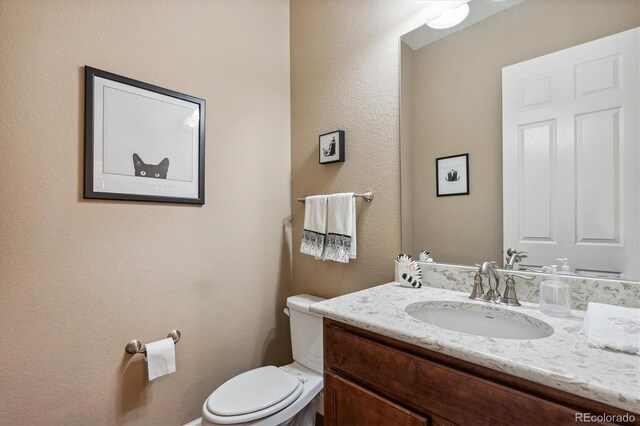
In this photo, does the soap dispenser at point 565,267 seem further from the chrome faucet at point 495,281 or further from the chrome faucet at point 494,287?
the chrome faucet at point 495,281

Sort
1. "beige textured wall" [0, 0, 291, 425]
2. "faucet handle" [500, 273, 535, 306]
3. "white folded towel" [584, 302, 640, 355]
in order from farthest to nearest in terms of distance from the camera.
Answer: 1. "beige textured wall" [0, 0, 291, 425]
2. "faucet handle" [500, 273, 535, 306]
3. "white folded towel" [584, 302, 640, 355]

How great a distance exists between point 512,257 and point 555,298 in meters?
0.21

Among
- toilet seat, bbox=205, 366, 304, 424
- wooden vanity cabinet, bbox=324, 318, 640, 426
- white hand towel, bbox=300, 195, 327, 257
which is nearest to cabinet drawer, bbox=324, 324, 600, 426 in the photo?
wooden vanity cabinet, bbox=324, 318, 640, 426

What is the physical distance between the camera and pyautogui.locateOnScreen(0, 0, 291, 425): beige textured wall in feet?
3.53

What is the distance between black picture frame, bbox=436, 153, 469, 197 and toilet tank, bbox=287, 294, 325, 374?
881 mm

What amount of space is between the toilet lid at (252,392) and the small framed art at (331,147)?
1.14 meters

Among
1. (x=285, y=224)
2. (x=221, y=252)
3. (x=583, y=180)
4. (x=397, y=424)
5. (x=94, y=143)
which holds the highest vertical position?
(x=94, y=143)

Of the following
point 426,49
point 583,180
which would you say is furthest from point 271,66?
point 583,180

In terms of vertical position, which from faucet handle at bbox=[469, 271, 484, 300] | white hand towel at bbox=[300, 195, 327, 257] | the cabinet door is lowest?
the cabinet door

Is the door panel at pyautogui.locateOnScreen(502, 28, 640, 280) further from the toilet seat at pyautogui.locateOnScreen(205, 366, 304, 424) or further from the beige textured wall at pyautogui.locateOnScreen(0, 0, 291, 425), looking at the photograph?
the beige textured wall at pyautogui.locateOnScreen(0, 0, 291, 425)

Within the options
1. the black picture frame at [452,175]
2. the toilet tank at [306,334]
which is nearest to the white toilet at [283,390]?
the toilet tank at [306,334]

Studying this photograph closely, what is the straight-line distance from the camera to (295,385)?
1302mm

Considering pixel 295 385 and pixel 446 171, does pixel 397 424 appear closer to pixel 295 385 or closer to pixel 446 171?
pixel 295 385

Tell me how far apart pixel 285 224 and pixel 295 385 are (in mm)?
947
